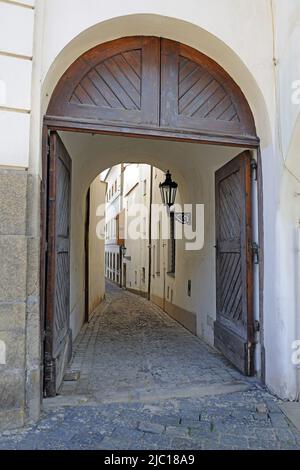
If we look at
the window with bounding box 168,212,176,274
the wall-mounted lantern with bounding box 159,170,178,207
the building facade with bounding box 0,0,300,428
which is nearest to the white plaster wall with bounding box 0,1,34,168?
the building facade with bounding box 0,0,300,428

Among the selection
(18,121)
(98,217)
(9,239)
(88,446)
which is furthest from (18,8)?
(98,217)

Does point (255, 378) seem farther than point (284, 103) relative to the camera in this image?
Yes

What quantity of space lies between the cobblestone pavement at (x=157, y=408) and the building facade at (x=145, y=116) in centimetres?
30

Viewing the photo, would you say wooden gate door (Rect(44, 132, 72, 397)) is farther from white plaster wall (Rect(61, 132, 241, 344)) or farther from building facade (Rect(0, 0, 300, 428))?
white plaster wall (Rect(61, 132, 241, 344))

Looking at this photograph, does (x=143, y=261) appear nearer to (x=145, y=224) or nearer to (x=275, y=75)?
(x=145, y=224)

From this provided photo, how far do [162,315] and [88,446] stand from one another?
6.51m

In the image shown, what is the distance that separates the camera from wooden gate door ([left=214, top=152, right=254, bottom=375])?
4059 mm

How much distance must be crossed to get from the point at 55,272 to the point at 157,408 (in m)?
1.60

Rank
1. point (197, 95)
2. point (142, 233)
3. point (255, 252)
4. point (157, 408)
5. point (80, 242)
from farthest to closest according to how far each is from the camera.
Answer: point (142, 233), point (80, 242), point (255, 252), point (197, 95), point (157, 408)

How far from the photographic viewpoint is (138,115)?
359cm

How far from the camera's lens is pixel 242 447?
2.59m

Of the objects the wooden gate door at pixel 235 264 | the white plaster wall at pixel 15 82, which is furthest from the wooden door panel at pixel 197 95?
the white plaster wall at pixel 15 82

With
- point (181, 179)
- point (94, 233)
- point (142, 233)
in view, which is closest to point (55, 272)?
point (181, 179)

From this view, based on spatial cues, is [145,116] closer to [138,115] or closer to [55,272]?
[138,115]
